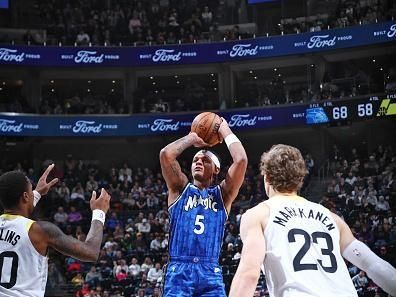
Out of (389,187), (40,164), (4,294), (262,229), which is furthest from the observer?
(40,164)

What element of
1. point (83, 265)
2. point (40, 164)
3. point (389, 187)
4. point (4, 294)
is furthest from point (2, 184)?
point (40, 164)

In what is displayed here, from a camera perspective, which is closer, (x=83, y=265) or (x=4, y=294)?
(x=4, y=294)

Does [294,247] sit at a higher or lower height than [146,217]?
lower

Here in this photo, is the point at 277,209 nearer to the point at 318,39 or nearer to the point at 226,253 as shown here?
the point at 226,253

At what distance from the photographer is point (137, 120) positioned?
28812mm

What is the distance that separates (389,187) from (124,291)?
9123mm

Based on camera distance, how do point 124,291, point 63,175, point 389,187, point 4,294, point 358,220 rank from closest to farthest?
point 4,294
point 124,291
point 358,220
point 389,187
point 63,175

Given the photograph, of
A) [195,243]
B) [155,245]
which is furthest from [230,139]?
[155,245]

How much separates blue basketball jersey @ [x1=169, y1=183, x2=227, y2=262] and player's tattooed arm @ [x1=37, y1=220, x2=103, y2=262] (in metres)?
1.80

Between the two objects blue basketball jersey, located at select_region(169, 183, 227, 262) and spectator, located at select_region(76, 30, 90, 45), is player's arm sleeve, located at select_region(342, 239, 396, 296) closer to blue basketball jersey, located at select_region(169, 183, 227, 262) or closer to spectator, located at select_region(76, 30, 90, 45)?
blue basketball jersey, located at select_region(169, 183, 227, 262)

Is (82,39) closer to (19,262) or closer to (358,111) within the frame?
(358,111)

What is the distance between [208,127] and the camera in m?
6.73

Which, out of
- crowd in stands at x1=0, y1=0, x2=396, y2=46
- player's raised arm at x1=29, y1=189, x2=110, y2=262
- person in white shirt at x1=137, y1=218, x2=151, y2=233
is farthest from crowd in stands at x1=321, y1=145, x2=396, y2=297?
player's raised arm at x1=29, y1=189, x2=110, y2=262

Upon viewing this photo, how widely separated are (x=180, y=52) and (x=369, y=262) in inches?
1029
